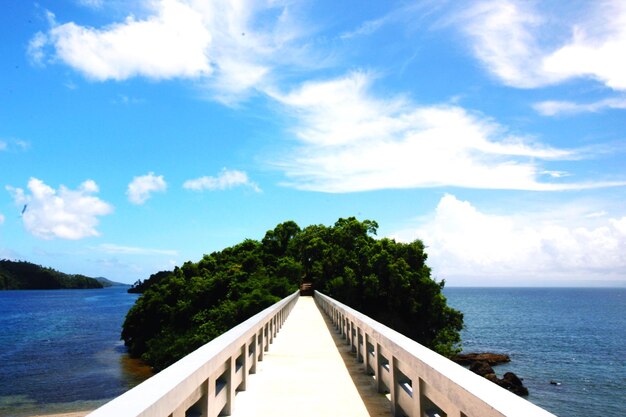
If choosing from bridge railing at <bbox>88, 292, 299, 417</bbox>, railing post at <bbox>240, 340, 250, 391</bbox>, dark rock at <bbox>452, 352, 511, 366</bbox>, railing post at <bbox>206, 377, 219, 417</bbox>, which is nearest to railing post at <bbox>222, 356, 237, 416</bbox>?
bridge railing at <bbox>88, 292, 299, 417</bbox>

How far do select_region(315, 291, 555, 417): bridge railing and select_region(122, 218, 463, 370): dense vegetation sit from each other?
90.5ft

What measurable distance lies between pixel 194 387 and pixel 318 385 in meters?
3.62

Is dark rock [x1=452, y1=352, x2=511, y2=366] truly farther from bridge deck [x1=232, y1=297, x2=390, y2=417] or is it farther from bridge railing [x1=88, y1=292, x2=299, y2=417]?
bridge railing [x1=88, y1=292, x2=299, y2=417]

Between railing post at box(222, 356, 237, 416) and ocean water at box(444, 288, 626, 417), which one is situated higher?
railing post at box(222, 356, 237, 416)

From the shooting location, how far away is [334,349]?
34.4 ft

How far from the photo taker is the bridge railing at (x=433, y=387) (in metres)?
2.46

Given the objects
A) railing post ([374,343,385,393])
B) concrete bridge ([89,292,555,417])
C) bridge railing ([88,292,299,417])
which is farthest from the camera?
railing post ([374,343,385,393])

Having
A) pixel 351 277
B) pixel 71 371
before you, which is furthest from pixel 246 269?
pixel 71 371

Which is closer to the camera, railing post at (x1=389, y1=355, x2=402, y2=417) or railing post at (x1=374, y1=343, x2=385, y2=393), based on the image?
railing post at (x1=389, y1=355, x2=402, y2=417)

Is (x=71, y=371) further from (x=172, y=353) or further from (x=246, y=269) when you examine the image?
(x=246, y=269)

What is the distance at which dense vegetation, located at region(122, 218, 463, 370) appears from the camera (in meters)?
37.3

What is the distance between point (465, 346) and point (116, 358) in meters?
40.6

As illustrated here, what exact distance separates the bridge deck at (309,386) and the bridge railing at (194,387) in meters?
0.37

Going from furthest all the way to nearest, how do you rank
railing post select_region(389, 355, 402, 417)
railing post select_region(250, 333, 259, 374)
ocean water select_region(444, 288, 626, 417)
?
ocean water select_region(444, 288, 626, 417), railing post select_region(250, 333, 259, 374), railing post select_region(389, 355, 402, 417)
